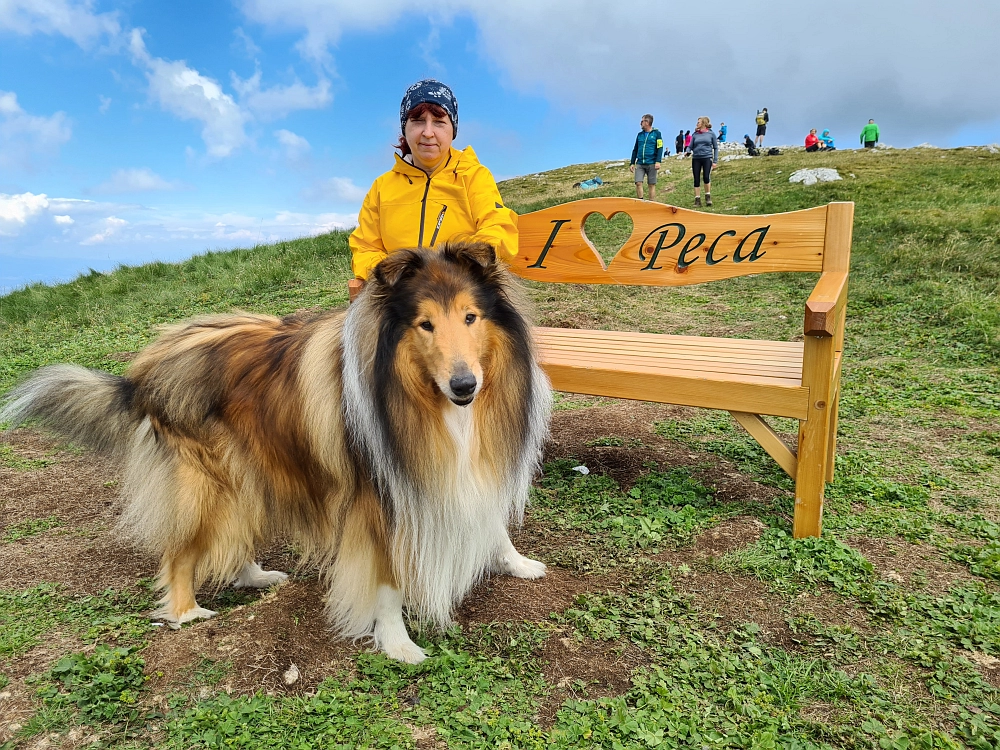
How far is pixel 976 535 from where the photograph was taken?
127 inches

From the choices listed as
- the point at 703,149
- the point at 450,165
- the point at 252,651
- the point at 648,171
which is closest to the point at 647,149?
the point at 648,171

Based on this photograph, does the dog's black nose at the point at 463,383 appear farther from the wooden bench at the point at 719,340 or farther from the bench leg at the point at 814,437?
the bench leg at the point at 814,437

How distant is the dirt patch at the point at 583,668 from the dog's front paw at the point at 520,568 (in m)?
0.42

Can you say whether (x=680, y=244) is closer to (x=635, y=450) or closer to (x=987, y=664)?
(x=635, y=450)

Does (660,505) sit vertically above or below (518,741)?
above

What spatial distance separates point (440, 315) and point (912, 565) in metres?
2.53

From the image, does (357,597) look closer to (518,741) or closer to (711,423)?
(518,741)

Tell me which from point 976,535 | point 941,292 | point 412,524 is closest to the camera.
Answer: point 412,524

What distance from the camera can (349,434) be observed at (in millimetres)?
2486

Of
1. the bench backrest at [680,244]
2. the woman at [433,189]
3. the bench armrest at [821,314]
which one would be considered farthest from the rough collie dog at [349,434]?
the bench backrest at [680,244]

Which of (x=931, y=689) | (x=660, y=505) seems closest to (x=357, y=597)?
(x=660, y=505)

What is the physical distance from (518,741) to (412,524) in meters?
0.83

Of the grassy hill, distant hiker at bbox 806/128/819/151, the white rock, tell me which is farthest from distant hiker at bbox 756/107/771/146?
the grassy hill

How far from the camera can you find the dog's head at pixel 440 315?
2.16 meters
